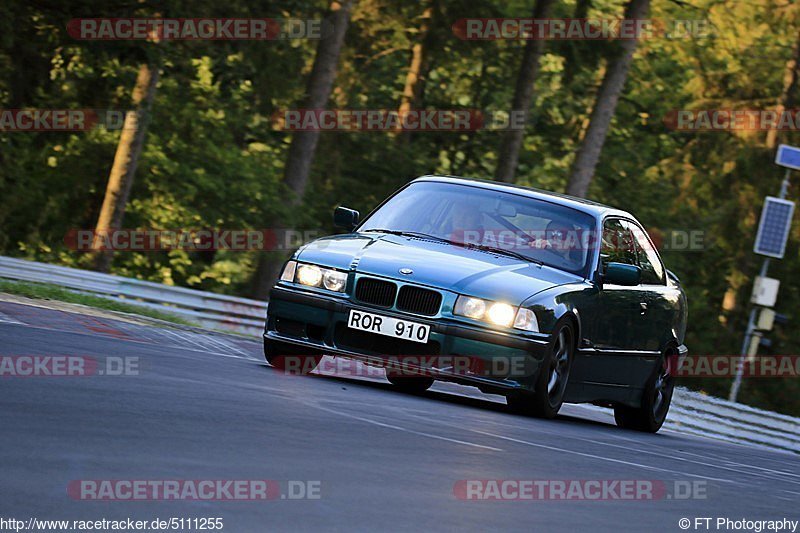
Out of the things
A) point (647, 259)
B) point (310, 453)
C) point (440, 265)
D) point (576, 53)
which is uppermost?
point (576, 53)

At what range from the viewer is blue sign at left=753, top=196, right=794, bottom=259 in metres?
28.5

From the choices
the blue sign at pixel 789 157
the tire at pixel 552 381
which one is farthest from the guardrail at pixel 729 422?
the tire at pixel 552 381

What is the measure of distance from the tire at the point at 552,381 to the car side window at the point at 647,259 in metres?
1.99

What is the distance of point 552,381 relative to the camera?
1179 cm

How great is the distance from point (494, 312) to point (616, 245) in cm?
232

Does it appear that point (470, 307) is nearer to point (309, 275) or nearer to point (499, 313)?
point (499, 313)

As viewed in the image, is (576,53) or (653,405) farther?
(576,53)

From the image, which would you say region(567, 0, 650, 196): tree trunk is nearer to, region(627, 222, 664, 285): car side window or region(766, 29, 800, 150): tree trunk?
region(766, 29, 800, 150): tree trunk

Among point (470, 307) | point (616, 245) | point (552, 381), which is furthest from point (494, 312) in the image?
point (616, 245)

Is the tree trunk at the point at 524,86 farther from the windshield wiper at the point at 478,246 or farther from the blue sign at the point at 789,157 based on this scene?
the windshield wiper at the point at 478,246

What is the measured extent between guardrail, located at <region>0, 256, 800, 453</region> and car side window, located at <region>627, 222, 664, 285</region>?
175 inches

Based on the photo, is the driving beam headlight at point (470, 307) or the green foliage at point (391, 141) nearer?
the driving beam headlight at point (470, 307)

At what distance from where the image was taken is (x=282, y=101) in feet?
127

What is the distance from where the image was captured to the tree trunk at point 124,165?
33.2m
